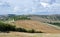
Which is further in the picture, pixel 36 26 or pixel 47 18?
pixel 47 18

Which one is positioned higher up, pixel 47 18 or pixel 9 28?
pixel 47 18

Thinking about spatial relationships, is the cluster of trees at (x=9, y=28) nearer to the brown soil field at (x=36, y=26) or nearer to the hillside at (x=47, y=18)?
the brown soil field at (x=36, y=26)

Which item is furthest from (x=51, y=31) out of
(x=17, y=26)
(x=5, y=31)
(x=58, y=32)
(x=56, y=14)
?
(x=5, y=31)

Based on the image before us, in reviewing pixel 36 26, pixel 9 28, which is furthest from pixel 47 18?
pixel 9 28

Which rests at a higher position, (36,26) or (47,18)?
(47,18)

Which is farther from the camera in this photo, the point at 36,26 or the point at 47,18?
the point at 47,18

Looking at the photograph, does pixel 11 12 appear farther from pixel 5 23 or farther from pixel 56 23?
pixel 56 23

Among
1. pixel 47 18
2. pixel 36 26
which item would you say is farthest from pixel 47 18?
pixel 36 26

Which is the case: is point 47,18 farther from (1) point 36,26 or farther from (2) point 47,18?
(1) point 36,26

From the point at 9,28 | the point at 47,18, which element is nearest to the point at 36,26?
the point at 47,18

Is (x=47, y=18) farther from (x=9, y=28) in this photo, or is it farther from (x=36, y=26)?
(x=9, y=28)

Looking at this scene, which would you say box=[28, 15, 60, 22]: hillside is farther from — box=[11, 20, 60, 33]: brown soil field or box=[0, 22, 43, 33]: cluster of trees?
box=[0, 22, 43, 33]: cluster of trees

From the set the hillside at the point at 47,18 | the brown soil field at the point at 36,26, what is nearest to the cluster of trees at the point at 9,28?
the brown soil field at the point at 36,26

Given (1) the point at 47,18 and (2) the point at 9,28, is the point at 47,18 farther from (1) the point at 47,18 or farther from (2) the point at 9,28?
(2) the point at 9,28
